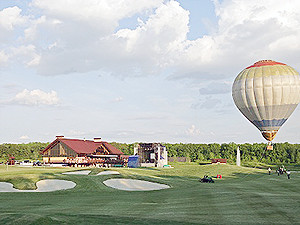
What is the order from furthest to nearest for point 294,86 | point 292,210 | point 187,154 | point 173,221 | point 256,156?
1. point 187,154
2. point 256,156
3. point 294,86
4. point 292,210
5. point 173,221

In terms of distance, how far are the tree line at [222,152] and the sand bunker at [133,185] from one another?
2888 inches

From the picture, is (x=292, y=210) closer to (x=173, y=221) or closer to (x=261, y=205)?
(x=261, y=205)

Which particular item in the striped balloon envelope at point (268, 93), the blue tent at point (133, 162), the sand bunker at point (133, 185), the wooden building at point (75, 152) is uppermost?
the striped balloon envelope at point (268, 93)

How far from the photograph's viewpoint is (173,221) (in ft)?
71.4

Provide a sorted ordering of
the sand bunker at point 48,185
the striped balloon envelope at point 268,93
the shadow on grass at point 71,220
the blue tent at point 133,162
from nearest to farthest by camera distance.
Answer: the shadow on grass at point 71,220 → the sand bunker at point 48,185 → the striped balloon envelope at point 268,93 → the blue tent at point 133,162

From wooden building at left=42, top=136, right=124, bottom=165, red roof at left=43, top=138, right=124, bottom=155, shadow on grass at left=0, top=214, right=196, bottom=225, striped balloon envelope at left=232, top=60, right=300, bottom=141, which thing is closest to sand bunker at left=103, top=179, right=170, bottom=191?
shadow on grass at left=0, top=214, right=196, bottom=225

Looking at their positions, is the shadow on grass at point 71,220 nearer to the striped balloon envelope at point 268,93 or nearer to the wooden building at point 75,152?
the striped balloon envelope at point 268,93

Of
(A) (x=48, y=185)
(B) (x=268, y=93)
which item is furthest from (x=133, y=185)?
(B) (x=268, y=93)

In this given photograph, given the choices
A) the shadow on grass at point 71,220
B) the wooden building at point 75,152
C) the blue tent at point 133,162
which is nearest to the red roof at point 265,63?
the blue tent at point 133,162

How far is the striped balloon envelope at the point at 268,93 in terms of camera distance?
62.6 meters

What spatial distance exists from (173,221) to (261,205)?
8.61m

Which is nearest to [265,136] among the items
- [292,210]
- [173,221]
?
[292,210]

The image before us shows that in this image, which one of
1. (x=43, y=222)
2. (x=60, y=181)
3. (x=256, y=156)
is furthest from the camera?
(x=256, y=156)

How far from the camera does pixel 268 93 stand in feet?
206
